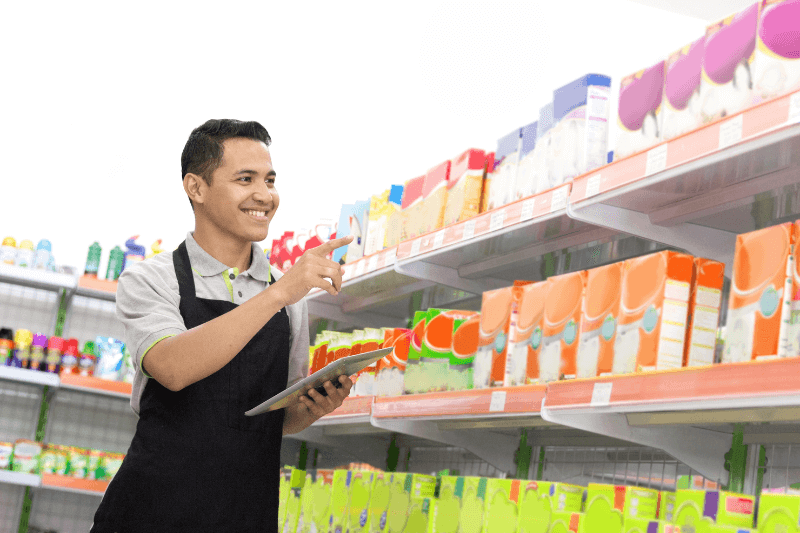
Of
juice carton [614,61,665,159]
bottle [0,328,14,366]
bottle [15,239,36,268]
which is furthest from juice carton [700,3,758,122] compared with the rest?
bottle [15,239,36,268]

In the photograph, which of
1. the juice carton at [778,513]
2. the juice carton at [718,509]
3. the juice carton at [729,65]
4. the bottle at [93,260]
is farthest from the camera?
the bottle at [93,260]

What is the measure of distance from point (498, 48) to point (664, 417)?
11.5 feet

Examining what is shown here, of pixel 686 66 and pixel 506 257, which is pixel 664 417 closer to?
pixel 686 66

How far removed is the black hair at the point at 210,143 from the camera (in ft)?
6.59

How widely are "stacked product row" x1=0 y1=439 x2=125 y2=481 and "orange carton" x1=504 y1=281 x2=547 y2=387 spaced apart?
324cm

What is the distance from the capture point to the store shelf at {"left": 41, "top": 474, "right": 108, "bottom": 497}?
4605 mm

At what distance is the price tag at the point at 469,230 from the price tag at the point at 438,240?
5.2 inches

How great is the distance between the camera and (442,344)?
2.44 m

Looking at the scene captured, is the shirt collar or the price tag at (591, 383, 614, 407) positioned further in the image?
the shirt collar

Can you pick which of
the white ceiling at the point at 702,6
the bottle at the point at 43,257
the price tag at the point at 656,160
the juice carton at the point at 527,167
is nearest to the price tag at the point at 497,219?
the juice carton at the point at 527,167

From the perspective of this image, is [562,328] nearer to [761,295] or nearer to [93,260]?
[761,295]

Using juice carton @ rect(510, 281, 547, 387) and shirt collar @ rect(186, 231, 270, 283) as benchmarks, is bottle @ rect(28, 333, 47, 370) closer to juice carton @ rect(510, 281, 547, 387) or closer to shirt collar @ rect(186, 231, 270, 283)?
shirt collar @ rect(186, 231, 270, 283)

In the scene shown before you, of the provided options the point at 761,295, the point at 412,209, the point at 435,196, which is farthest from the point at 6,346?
the point at 761,295

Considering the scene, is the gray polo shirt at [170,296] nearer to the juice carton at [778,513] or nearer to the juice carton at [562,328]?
the juice carton at [562,328]
